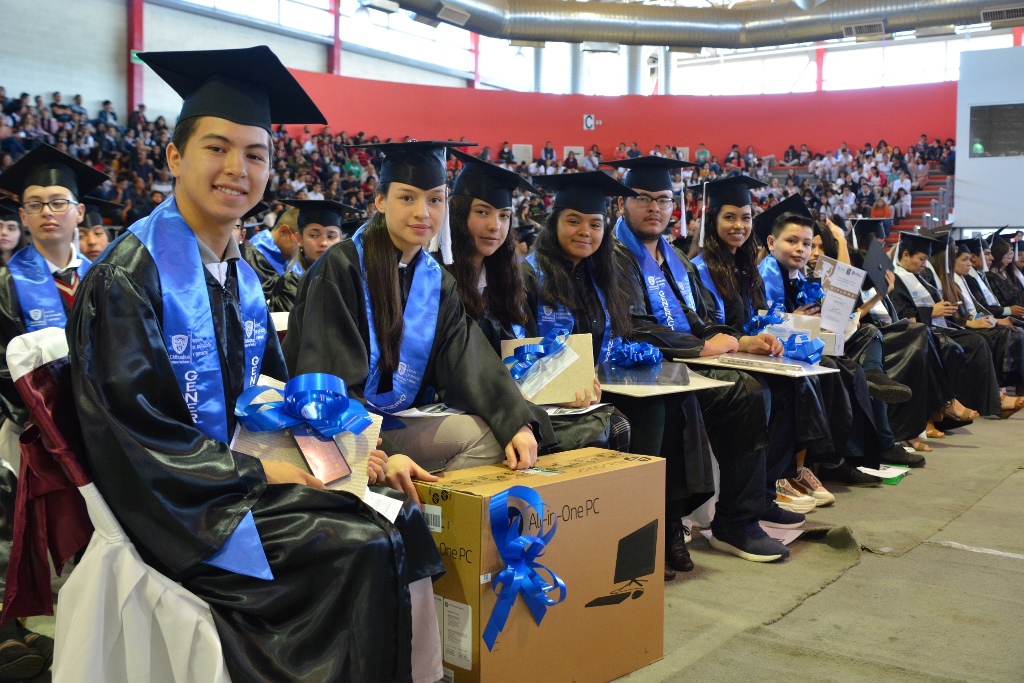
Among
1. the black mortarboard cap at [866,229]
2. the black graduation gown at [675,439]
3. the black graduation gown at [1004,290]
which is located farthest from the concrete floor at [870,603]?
the black graduation gown at [1004,290]

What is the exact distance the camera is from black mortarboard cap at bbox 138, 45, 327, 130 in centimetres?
200

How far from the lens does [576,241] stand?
3.68 m

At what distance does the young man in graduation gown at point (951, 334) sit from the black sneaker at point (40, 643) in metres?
6.38

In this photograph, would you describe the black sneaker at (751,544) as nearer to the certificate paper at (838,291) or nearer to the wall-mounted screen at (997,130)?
the certificate paper at (838,291)

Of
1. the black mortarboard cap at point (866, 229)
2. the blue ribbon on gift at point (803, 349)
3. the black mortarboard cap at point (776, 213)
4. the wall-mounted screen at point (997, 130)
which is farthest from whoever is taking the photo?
the wall-mounted screen at point (997, 130)

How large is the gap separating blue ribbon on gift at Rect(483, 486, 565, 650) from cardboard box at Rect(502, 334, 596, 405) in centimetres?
87

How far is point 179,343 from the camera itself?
1.95m

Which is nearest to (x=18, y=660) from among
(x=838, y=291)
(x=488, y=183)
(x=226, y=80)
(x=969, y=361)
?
(x=226, y=80)

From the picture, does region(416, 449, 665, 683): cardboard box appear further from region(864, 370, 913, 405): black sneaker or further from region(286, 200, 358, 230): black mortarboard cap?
region(286, 200, 358, 230): black mortarboard cap

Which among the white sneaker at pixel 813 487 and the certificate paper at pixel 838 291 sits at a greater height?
the certificate paper at pixel 838 291

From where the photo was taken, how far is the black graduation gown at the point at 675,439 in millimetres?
3512

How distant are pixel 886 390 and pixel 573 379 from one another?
2.78 metres

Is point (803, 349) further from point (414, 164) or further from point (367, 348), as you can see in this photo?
point (367, 348)

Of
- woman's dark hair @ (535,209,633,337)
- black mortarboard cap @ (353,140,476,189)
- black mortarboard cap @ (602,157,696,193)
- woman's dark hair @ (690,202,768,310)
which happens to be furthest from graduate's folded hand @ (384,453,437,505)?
woman's dark hair @ (690,202,768,310)
